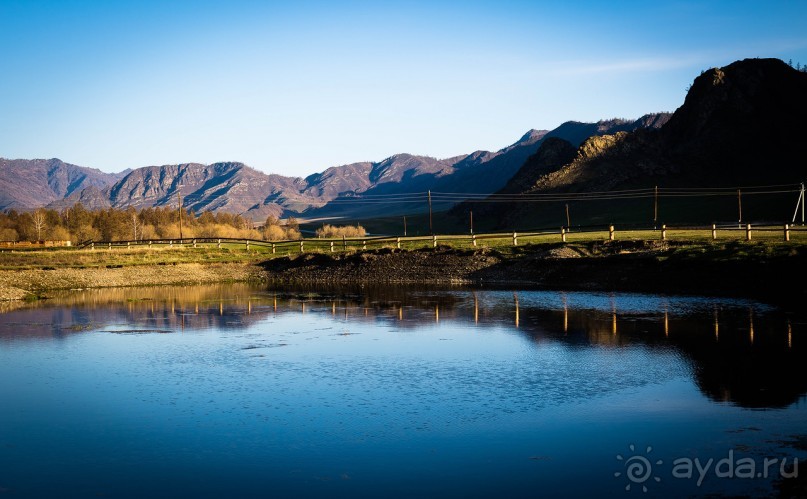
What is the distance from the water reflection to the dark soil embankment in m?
4.56

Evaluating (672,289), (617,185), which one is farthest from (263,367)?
(617,185)

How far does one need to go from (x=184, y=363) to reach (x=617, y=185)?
155m

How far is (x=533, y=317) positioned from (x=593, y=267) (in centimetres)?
2191

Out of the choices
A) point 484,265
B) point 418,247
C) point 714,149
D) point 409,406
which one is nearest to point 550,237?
point 484,265

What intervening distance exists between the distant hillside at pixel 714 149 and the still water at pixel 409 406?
462 ft

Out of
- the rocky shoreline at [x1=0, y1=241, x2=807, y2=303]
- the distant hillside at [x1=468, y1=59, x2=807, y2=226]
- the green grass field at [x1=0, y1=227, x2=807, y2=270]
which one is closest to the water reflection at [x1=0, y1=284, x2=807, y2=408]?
the rocky shoreline at [x1=0, y1=241, x2=807, y2=303]

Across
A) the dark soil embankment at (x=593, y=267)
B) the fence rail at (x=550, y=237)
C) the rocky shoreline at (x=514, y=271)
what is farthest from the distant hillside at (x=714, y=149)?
the rocky shoreline at (x=514, y=271)

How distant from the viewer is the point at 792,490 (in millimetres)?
14258

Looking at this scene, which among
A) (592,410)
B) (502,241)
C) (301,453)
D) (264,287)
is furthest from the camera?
(502,241)

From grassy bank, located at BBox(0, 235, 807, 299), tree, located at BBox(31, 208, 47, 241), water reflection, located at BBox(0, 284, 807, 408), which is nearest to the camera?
water reflection, located at BBox(0, 284, 807, 408)

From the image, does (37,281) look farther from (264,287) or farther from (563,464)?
(563,464)

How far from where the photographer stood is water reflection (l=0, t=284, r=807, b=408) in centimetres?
2558

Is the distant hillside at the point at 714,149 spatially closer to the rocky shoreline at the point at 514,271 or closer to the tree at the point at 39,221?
the rocky shoreline at the point at 514,271

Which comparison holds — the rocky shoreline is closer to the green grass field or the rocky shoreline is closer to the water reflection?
the green grass field
